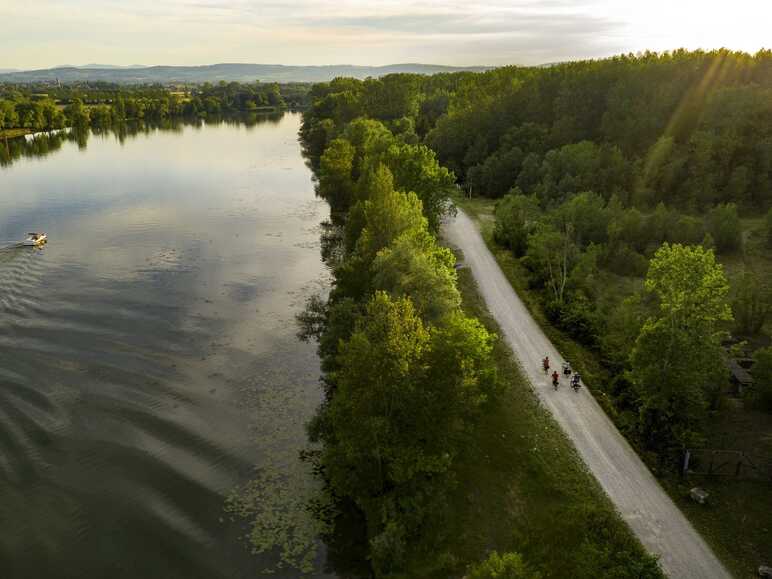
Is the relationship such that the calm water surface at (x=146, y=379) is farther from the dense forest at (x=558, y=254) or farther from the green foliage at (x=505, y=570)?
the green foliage at (x=505, y=570)

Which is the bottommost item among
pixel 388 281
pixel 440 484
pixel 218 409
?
pixel 218 409

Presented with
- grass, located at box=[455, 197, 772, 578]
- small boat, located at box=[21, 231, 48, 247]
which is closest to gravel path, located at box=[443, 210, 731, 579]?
grass, located at box=[455, 197, 772, 578]

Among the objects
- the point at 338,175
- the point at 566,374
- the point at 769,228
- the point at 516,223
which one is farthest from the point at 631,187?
the point at 566,374

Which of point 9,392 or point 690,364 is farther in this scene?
point 9,392

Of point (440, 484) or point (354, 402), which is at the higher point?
point (354, 402)

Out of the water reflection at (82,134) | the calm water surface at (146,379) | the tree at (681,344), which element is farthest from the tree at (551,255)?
the water reflection at (82,134)

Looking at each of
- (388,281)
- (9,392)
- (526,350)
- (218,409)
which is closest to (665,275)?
(526,350)

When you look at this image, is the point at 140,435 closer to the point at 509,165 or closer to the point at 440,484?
the point at 440,484

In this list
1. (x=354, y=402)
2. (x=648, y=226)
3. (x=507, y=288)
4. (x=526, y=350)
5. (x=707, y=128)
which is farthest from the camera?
(x=707, y=128)

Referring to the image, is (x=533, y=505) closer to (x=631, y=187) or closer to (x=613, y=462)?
(x=613, y=462)
